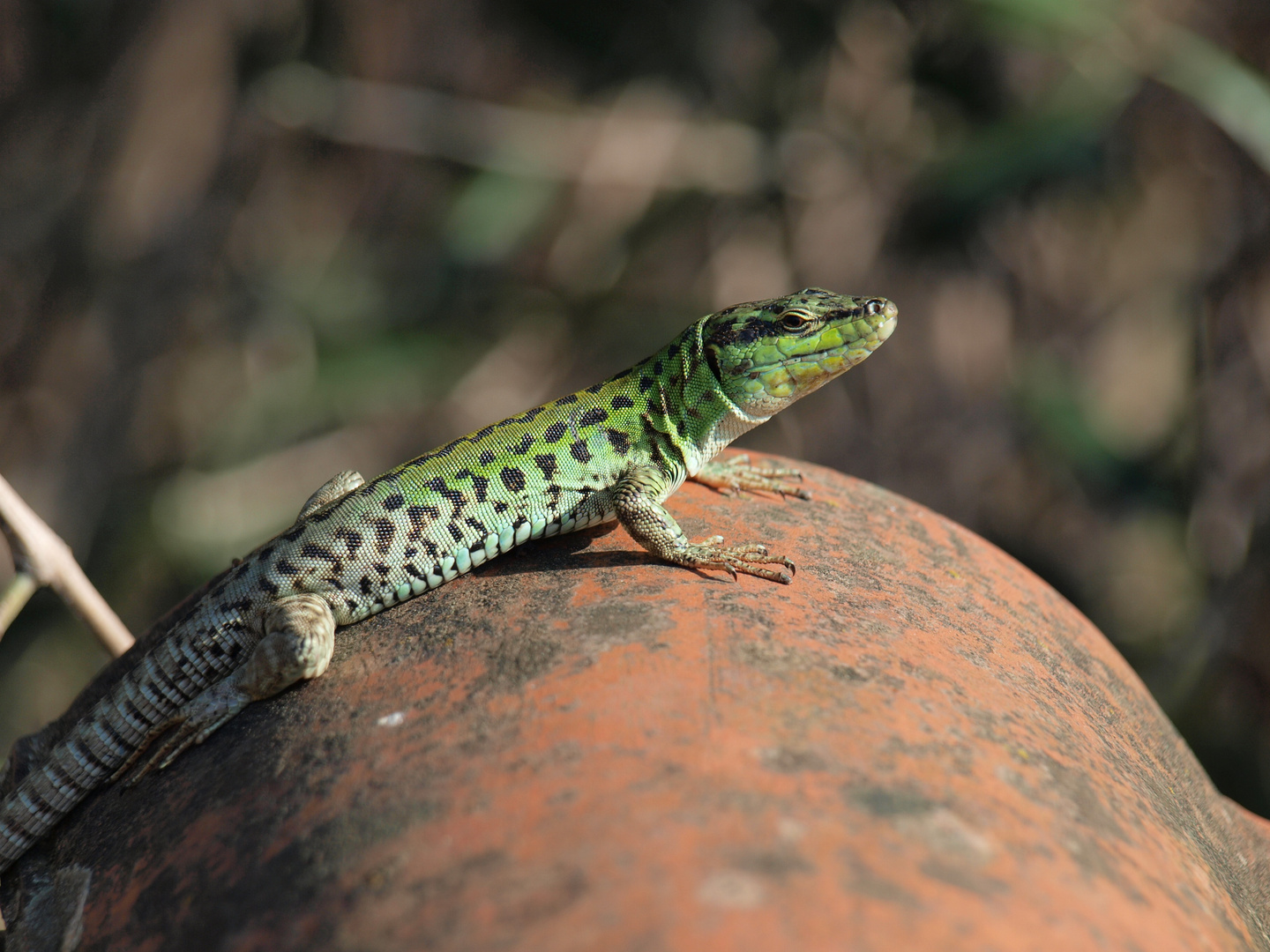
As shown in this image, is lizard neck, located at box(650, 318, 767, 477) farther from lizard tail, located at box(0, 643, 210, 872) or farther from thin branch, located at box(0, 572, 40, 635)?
thin branch, located at box(0, 572, 40, 635)

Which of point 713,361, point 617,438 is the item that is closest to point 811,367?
point 713,361

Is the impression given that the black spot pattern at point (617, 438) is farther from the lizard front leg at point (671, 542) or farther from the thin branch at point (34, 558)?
the thin branch at point (34, 558)

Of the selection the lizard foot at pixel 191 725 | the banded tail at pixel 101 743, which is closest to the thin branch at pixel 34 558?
the banded tail at pixel 101 743

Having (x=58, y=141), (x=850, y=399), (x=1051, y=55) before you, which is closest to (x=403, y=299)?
(x=58, y=141)

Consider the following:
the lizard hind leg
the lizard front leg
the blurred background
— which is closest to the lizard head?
the lizard front leg

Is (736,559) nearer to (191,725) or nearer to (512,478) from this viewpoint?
(512,478)
